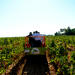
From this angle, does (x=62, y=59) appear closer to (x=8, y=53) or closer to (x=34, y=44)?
(x=34, y=44)

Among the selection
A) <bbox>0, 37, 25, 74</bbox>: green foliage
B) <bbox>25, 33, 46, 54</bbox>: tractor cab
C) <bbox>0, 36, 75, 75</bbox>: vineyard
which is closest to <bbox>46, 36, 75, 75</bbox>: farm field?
<bbox>0, 36, 75, 75</bbox>: vineyard

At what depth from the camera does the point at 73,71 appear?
521 centimetres

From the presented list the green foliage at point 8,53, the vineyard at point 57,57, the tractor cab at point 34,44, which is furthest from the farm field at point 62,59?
the green foliage at point 8,53

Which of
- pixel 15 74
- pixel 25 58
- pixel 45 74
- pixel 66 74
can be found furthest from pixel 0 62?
pixel 66 74

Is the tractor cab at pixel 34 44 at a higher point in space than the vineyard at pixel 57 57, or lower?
higher

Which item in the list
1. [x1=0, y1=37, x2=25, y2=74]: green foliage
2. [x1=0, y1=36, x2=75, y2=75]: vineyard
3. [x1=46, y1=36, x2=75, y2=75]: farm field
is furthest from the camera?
[x1=0, y1=37, x2=25, y2=74]: green foliage

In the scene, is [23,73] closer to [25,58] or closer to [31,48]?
[31,48]

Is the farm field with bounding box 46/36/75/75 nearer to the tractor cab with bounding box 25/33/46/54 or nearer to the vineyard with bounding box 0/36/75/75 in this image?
the vineyard with bounding box 0/36/75/75

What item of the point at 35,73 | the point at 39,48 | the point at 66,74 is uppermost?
the point at 39,48

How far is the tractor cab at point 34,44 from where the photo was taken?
9.44 metres

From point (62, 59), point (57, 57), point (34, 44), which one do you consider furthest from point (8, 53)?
point (62, 59)

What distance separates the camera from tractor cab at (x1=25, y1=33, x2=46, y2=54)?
9438 millimetres

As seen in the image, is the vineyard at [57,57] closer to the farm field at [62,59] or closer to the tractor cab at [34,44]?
the farm field at [62,59]

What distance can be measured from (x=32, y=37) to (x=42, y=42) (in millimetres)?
1083
